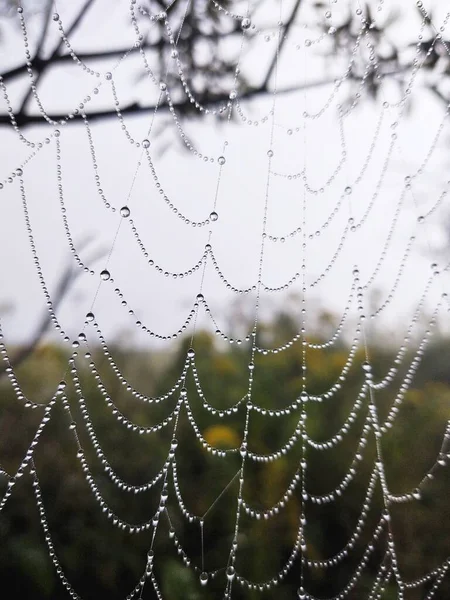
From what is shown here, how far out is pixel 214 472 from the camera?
102 cm

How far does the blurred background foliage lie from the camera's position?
89 cm

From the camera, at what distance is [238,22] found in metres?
1.01

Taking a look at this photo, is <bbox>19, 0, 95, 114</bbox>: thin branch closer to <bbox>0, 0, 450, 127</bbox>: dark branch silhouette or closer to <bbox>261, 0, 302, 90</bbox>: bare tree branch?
<bbox>0, 0, 450, 127</bbox>: dark branch silhouette

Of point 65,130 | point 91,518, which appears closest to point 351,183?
point 65,130

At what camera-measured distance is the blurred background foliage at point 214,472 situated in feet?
2.92

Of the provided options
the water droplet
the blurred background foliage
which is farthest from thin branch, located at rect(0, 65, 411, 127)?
the water droplet

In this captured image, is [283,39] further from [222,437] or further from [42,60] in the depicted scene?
[222,437]

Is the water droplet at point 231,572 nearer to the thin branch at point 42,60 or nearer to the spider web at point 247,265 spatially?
A: the spider web at point 247,265

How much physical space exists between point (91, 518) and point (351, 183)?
0.71 m

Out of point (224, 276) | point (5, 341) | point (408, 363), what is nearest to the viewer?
point (5, 341)

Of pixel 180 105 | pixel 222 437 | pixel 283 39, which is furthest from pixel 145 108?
pixel 222 437

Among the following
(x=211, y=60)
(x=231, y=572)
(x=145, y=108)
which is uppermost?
(x=211, y=60)

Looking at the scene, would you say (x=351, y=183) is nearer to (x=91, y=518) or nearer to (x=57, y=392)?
(x=57, y=392)

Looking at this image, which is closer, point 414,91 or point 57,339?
point 57,339
